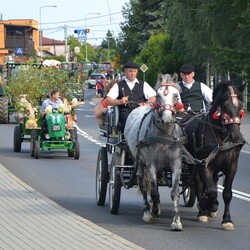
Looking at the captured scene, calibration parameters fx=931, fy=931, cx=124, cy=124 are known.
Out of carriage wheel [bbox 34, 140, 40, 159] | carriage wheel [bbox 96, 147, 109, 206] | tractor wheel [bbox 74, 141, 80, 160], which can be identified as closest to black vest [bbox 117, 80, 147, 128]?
carriage wheel [bbox 96, 147, 109, 206]

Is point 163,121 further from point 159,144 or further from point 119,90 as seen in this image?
point 119,90

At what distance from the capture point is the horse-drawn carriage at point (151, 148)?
38.0ft

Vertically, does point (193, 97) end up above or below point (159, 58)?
above

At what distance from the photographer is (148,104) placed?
13.1 metres

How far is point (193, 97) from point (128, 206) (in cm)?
214

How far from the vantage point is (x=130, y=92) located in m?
13.5

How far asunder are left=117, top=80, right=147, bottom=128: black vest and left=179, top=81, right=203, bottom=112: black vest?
0.76 metres

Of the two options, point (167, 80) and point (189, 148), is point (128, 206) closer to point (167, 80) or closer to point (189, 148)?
point (189, 148)

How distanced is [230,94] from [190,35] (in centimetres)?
3571

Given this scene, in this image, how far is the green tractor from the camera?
23266mm

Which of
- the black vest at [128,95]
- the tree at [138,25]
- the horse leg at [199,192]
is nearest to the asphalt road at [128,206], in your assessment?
the horse leg at [199,192]

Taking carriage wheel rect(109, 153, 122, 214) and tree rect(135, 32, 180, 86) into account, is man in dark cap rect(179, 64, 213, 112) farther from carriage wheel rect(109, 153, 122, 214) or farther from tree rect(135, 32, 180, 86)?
tree rect(135, 32, 180, 86)

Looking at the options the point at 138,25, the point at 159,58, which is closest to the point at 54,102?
the point at 159,58

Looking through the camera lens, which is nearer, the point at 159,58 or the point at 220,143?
the point at 220,143
